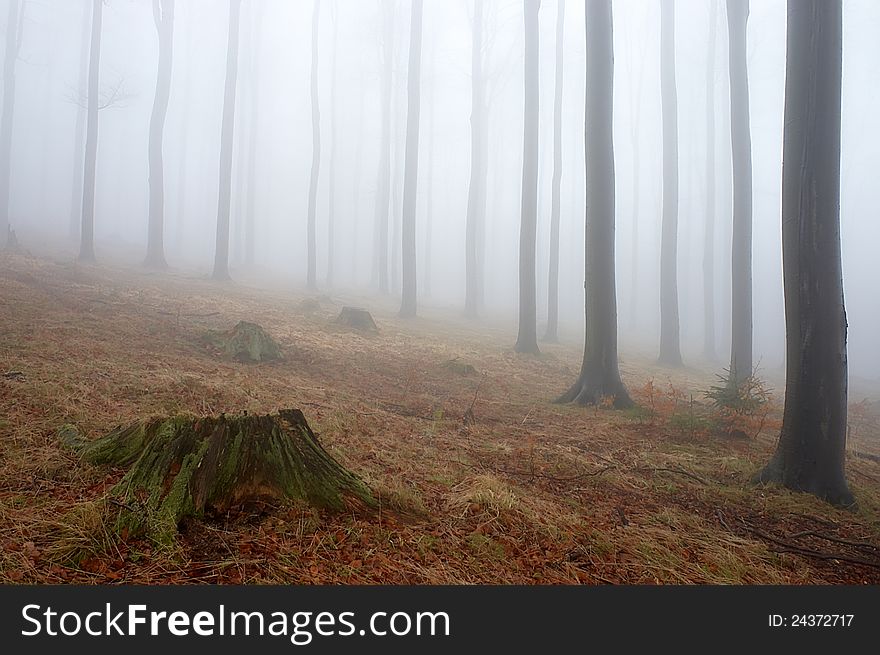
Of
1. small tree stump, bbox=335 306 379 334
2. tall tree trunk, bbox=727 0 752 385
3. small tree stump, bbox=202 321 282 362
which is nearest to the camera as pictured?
small tree stump, bbox=202 321 282 362

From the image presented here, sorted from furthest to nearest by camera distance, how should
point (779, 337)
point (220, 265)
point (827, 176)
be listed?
point (779, 337), point (220, 265), point (827, 176)

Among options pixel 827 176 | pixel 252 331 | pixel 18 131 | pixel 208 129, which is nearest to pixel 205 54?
pixel 208 129

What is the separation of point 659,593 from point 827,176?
4.78 m

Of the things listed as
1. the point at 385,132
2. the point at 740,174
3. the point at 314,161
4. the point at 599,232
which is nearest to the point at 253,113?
the point at 385,132

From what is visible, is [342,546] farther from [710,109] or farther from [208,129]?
[208,129]

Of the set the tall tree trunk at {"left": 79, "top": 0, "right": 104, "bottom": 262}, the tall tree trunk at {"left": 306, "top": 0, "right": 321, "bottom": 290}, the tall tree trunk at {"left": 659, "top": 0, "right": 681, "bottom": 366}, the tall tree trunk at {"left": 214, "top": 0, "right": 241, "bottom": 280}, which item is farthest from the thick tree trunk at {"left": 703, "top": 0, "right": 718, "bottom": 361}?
the tall tree trunk at {"left": 79, "top": 0, "right": 104, "bottom": 262}

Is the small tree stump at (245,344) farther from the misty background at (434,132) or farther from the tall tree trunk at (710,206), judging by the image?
the tall tree trunk at (710,206)

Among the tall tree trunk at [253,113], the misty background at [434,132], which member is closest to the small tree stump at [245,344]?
the misty background at [434,132]

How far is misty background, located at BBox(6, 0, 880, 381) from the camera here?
25.3 metres

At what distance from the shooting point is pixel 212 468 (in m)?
3.07

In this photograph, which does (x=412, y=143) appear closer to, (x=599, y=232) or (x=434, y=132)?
(x=599, y=232)

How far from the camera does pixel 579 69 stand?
2655 centimetres

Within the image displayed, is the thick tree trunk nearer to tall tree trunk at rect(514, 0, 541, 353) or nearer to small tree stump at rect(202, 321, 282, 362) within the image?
tall tree trunk at rect(514, 0, 541, 353)

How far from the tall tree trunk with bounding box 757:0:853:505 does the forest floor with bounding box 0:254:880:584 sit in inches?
18.3
